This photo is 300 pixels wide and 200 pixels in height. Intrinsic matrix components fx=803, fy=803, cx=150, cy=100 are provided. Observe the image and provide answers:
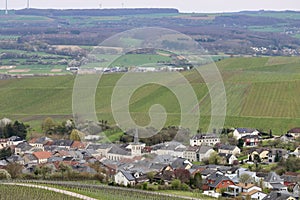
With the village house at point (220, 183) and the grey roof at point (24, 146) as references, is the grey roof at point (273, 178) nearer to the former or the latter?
the village house at point (220, 183)

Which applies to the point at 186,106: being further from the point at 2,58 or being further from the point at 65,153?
the point at 2,58

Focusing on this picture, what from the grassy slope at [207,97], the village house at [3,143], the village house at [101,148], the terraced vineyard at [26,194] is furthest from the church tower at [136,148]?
the terraced vineyard at [26,194]

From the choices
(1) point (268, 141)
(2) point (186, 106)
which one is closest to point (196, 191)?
(1) point (268, 141)

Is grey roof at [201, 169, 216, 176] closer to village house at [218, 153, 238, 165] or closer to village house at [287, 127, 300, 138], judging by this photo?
village house at [218, 153, 238, 165]

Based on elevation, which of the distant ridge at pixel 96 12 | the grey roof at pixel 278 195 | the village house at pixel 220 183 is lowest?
the distant ridge at pixel 96 12

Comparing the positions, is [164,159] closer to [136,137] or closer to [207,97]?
[136,137]

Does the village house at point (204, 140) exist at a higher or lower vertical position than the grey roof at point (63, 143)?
higher

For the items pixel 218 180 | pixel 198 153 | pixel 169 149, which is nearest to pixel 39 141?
pixel 169 149
